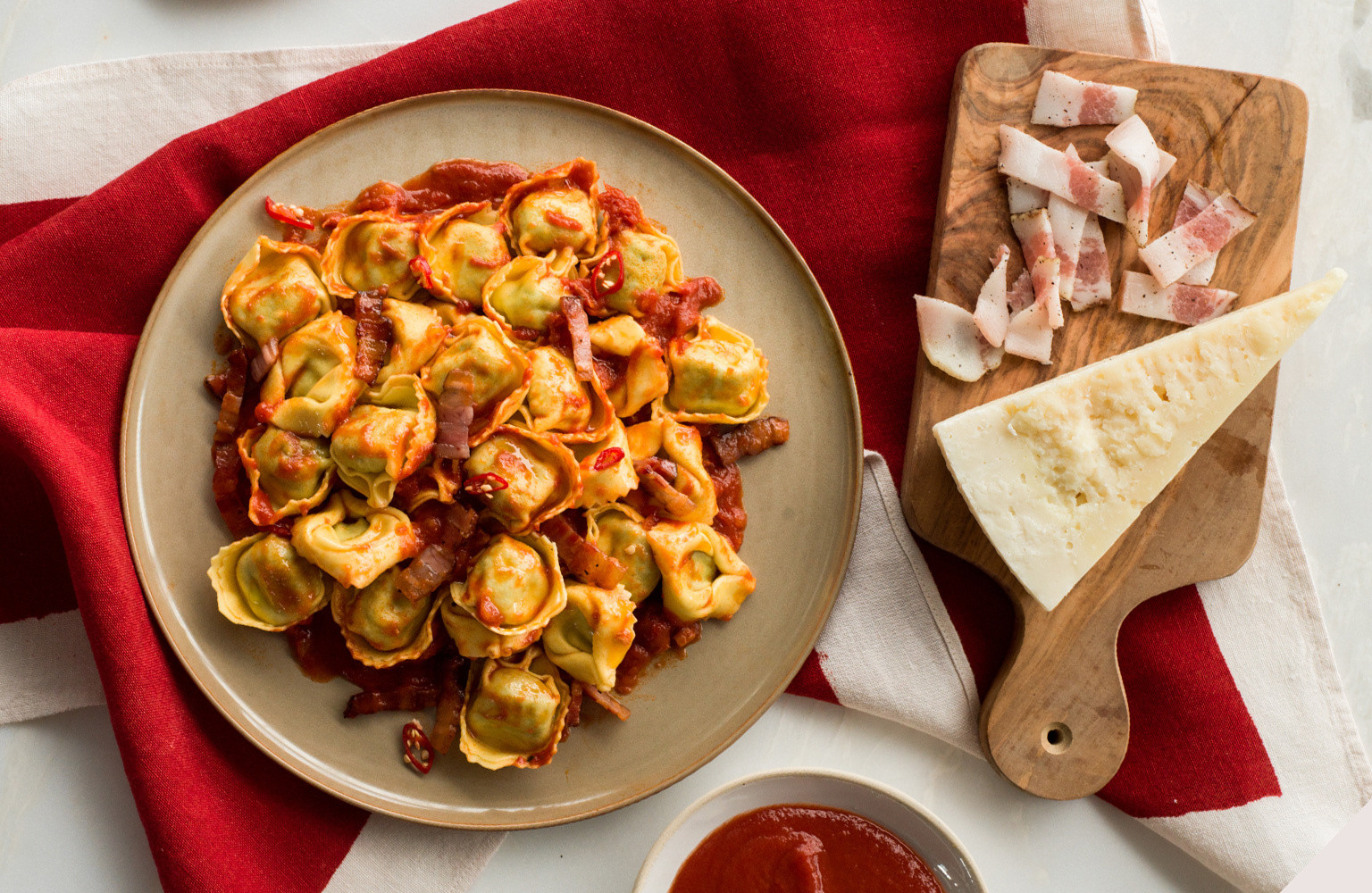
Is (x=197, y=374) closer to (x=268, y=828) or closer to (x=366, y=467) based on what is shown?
(x=366, y=467)

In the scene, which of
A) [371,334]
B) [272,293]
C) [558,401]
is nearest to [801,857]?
[558,401]

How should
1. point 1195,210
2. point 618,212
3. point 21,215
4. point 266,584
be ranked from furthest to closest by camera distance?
1. point 1195,210
2. point 21,215
3. point 618,212
4. point 266,584

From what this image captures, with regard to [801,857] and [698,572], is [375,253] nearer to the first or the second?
[698,572]

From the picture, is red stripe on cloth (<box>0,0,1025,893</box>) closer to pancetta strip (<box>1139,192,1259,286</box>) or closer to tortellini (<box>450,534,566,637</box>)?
pancetta strip (<box>1139,192,1259,286</box>)

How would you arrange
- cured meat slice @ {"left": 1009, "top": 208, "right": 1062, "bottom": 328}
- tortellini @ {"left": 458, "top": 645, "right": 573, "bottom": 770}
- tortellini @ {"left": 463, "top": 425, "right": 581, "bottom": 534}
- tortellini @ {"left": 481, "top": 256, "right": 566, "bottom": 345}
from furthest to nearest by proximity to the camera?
cured meat slice @ {"left": 1009, "top": 208, "right": 1062, "bottom": 328} → tortellini @ {"left": 481, "top": 256, "right": 566, "bottom": 345} → tortellini @ {"left": 458, "top": 645, "right": 573, "bottom": 770} → tortellini @ {"left": 463, "top": 425, "right": 581, "bottom": 534}

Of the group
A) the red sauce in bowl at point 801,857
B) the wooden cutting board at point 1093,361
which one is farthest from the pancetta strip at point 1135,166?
the red sauce in bowl at point 801,857

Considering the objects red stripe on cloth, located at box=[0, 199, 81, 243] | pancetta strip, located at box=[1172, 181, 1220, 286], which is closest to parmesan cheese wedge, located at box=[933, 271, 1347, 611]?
pancetta strip, located at box=[1172, 181, 1220, 286]
